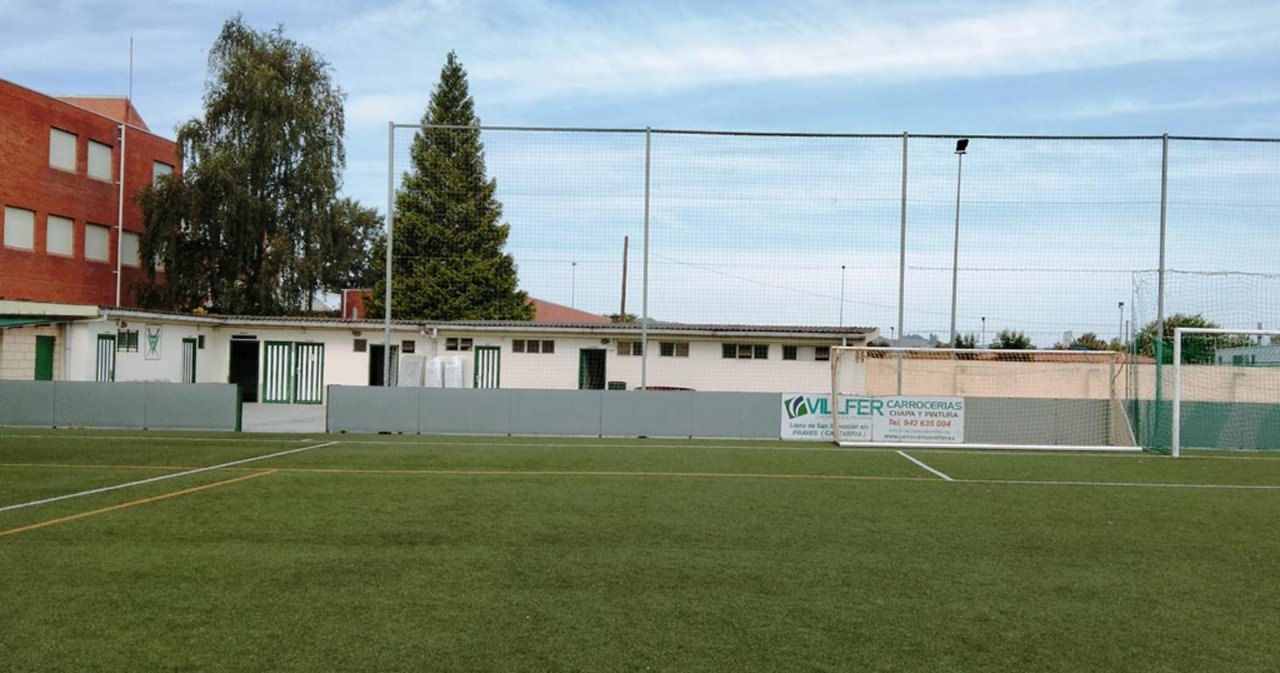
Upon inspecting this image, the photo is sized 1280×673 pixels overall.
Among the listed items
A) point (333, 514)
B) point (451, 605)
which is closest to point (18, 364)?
point (333, 514)

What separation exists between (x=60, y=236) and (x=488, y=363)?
17.1 metres

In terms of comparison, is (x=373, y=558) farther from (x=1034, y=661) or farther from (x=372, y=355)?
(x=372, y=355)

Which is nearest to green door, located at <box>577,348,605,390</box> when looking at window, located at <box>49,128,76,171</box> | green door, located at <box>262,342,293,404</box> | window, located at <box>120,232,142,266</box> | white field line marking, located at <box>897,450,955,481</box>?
green door, located at <box>262,342,293,404</box>

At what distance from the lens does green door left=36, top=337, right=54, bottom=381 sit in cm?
2544

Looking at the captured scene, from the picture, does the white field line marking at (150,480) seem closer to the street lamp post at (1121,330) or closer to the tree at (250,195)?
the street lamp post at (1121,330)

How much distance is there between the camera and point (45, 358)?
2559cm

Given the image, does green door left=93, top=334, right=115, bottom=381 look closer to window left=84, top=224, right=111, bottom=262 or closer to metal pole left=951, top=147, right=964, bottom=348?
window left=84, top=224, right=111, bottom=262

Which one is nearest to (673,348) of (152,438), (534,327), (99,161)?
(534,327)

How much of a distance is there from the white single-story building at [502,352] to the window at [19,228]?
7995mm

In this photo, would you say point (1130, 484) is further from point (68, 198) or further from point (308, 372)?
point (68, 198)

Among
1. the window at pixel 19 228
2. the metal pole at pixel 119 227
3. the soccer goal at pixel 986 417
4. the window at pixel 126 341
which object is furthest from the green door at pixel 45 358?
the soccer goal at pixel 986 417

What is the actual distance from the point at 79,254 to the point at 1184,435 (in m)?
36.2

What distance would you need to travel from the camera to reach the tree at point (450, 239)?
79.7 feet

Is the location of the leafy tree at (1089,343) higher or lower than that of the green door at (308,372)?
higher
